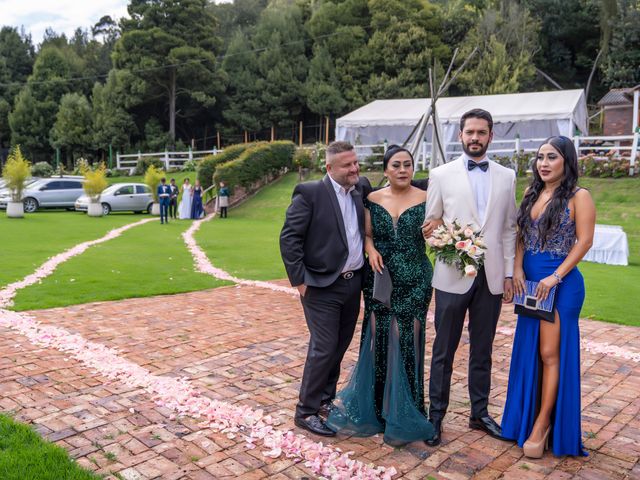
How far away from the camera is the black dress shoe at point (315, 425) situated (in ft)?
13.3

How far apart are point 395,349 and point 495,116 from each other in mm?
23903

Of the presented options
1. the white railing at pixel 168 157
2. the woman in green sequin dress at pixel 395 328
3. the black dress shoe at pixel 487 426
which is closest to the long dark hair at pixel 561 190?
the woman in green sequin dress at pixel 395 328

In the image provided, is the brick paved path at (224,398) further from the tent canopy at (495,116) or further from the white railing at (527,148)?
the tent canopy at (495,116)

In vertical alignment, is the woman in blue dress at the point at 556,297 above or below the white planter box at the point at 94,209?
above

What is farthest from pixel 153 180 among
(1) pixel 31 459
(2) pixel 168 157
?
(1) pixel 31 459

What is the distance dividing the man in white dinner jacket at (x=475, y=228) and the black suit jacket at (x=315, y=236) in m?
0.62

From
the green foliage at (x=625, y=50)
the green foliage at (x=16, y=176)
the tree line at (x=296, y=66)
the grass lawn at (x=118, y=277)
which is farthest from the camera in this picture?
the tree line at (x=296, y=66)

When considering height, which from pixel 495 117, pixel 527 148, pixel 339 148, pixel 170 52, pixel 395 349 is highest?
pixel 170 52

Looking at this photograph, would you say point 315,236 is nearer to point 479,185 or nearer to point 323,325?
point 323,325

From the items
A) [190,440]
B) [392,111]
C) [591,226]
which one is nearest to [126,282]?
[190,440]

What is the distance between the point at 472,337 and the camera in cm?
405

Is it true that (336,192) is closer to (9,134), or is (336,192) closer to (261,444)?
(261,444)

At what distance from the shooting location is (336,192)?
13.5ft

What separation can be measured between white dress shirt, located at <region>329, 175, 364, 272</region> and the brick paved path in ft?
4.11
